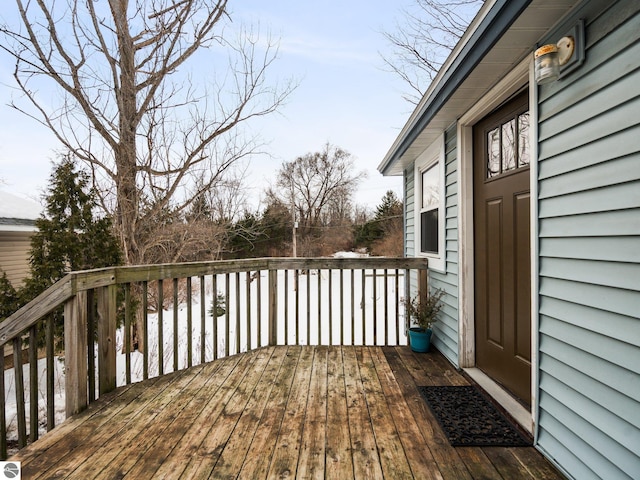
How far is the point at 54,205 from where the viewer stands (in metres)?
3.90

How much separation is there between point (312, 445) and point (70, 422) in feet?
4.79

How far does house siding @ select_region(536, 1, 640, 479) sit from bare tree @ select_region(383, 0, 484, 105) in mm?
5476

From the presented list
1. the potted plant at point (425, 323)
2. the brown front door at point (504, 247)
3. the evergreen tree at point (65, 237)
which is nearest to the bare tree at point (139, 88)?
the evergreen tree at point (65, 237)

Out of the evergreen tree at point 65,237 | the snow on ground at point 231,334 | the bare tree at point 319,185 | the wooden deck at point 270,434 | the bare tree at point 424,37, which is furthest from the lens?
the bare tree at point 319,185

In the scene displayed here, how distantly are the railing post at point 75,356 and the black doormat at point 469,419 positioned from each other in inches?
87.7

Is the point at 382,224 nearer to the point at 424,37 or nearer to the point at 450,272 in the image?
the point at 424,37

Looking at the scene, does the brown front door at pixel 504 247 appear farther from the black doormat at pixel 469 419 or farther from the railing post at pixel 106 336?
the railing post at pixel 106 336

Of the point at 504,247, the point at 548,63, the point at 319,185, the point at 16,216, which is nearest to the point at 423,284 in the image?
the point at 504,247

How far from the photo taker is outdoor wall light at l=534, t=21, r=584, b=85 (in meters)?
1.47

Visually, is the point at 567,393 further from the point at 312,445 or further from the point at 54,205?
the point at 54,205

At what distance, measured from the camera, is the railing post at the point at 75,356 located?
215cm

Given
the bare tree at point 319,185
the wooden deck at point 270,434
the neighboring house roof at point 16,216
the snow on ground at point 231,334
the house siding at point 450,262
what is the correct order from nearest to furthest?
the wooden deck at point 270,434 → the house siding at point 450,262 → the snow on ground at point 231,334 → the neighboring house roof at point 16,216 → the bare tree at point 319,185

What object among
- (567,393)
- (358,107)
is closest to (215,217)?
(358,107)

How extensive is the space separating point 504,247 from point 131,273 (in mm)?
2712
